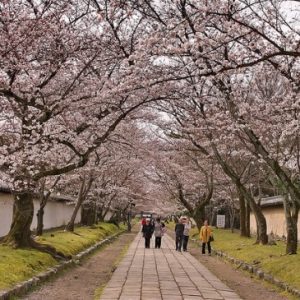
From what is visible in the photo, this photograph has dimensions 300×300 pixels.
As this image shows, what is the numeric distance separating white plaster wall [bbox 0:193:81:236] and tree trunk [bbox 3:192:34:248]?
8504 millimetres

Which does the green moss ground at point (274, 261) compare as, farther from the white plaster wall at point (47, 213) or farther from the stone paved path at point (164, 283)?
the white plaster wall at point (47, 213)

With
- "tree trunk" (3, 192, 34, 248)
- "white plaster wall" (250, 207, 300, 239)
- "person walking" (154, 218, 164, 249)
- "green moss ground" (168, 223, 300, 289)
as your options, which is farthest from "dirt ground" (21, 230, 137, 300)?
"white plaster wall" (250, 207, 300, 239)

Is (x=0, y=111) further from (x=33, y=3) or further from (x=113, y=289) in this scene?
(x=113, y=289)

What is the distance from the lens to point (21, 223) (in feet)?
53.9

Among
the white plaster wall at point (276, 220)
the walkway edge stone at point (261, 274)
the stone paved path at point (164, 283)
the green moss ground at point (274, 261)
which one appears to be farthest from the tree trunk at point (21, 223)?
the white plaster wall at point (276, 220)

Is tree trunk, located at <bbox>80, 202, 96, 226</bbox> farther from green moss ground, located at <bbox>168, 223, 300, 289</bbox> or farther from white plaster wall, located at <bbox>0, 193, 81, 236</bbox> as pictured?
green moss ground, located at <bbox>168, 223, 300, 289</bbox>

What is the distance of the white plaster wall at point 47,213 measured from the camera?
82.0ft

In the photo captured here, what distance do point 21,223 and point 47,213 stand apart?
2083 cm

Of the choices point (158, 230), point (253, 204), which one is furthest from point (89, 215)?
point (253, 204)

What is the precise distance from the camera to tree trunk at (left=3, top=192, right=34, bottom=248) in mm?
16234

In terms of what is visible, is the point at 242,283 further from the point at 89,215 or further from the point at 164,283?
the point at 89,215

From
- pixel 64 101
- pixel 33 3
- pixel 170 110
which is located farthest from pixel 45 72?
pixel 170 110

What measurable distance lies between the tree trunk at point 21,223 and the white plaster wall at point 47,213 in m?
8.50

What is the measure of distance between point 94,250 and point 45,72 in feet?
43.9
